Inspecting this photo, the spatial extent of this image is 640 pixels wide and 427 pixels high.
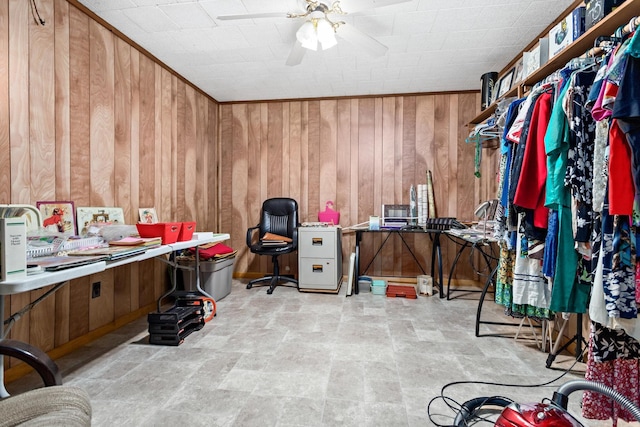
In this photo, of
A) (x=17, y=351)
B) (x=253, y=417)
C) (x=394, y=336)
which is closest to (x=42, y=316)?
(x=17, y=351)

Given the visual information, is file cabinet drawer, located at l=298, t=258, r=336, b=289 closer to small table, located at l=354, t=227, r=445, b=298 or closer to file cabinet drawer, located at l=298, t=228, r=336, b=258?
file cabinet drawer, located at l=298, t=228, r=336, b=258

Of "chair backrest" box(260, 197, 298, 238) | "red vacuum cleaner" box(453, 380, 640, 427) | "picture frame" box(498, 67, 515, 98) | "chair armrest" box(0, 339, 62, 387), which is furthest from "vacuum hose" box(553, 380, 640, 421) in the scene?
"chair backrest" box(260, 197, 298, 238)

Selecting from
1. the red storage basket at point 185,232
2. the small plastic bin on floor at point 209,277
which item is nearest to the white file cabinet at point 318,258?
the small plastic bin on floor at point 209,277

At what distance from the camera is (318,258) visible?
3359 mm

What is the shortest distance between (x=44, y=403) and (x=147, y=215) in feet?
6.83

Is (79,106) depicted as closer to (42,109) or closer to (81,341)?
(42,109)

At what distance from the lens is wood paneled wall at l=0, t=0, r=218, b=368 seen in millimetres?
1692

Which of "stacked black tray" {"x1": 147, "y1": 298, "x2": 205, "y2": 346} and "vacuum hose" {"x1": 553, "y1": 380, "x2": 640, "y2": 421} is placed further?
"stacked black tray" {"x1": 147, "y1": 298, "x2": 205, "y2": 346}

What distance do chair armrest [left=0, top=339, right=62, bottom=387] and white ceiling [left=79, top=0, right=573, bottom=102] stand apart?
1932 mm

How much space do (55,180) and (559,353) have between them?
3.42 metres

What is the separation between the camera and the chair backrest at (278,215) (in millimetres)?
3686

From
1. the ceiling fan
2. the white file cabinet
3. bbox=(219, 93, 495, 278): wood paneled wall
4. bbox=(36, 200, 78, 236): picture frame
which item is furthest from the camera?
bbox=(219, 93, 495, 278): wood paneled wall

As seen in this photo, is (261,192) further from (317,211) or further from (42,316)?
(42,316)

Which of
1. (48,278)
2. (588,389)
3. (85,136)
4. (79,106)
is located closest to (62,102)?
(79,106)
